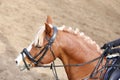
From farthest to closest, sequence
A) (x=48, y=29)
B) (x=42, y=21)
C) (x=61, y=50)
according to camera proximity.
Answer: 1. (x=42, y=21)
2. (x=61, y=50)
3. (x=48, y=29)

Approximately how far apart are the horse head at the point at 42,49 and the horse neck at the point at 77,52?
0.60ft

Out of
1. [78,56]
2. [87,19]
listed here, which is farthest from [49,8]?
[78,56]

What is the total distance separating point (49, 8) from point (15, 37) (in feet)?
11.8

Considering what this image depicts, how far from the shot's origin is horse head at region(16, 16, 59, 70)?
5316 mm

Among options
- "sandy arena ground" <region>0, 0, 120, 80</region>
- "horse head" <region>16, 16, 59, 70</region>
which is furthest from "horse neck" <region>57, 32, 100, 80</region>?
"sandy arena ground" <region>0, 0, 120, 80</region>

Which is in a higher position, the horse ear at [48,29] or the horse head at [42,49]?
the horse ear at [48,29]

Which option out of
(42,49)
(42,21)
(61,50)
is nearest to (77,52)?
(61,50)

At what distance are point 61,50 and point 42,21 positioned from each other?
26.3ft

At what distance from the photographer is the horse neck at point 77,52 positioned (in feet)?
18.0

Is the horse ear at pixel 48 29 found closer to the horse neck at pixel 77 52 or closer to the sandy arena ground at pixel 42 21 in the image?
the horse neck at pixel 77 52

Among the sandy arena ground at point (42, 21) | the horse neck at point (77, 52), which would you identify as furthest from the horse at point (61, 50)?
the sandy arena ground at point (42, 21)

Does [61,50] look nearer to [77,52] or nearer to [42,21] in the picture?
[77,52]

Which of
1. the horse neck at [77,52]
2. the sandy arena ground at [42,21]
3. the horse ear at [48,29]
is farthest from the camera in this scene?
the sandy arena ground at [42,21]

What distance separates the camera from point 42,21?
1341cm
